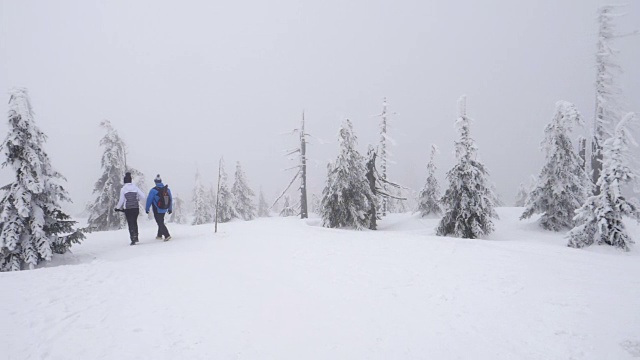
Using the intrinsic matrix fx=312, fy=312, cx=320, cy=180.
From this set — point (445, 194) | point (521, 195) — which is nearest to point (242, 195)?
point (445, 194)

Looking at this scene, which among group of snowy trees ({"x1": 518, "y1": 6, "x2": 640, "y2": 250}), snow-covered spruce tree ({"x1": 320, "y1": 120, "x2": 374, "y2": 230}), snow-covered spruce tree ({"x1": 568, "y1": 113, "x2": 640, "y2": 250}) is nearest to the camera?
snow-covered spruce tree ({"x1": 568, "y1": 113, "x2": 640, "y2": 250})

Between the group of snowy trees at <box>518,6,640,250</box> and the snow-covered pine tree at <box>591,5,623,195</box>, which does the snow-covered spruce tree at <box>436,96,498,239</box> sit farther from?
the snow-covered pine tree at <box>591,5,623,195</box>

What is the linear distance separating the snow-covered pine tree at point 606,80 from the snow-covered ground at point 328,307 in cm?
2211

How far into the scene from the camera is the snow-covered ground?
4.84 m

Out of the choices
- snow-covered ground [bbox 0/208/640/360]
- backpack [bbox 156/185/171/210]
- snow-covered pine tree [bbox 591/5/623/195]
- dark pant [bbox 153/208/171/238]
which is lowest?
snow-covered ground [bbox 0/208/640/360]

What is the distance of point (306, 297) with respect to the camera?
6660mm

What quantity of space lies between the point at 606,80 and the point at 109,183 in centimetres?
4225

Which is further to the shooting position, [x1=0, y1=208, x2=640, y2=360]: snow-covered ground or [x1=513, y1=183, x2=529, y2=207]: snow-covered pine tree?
[x1=513, y1=183, x2=529, y2=207]: snow-covered pine tree

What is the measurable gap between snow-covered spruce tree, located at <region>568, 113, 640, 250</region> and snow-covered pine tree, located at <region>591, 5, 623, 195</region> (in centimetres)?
1355

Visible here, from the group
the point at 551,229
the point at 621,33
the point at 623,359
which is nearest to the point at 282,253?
the point at 623,359

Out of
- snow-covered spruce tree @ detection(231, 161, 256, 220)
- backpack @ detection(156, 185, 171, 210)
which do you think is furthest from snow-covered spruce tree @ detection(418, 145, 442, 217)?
snow-covered spruce tree @ detection(231, 161, 256, 220)

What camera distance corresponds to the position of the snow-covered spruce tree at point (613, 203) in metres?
13.8

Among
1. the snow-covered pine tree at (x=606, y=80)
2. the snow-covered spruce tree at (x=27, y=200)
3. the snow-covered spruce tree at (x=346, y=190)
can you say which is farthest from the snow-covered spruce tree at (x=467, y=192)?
the snow-covered spruce tree at (x=27, y=200)

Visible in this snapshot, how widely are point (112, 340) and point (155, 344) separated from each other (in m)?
0.73
